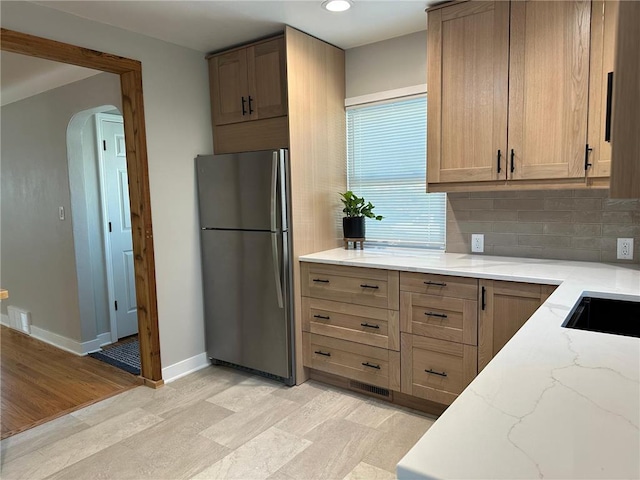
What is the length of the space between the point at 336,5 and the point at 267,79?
2.31 feet

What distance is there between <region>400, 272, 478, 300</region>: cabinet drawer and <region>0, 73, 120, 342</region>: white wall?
2467 mm

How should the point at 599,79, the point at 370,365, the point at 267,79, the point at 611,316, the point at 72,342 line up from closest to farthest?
the point at 611,316 < the point at 599,79 < the point at 370,365 < the point at 267,79 < the point at 72,342

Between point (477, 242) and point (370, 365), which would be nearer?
point (370, 365)

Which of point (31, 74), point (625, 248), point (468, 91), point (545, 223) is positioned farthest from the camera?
point (31, 74)

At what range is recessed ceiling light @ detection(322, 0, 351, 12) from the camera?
2535 mm

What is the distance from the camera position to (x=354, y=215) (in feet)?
10.8

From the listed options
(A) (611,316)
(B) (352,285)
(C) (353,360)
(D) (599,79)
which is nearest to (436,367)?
(C) (353,360)

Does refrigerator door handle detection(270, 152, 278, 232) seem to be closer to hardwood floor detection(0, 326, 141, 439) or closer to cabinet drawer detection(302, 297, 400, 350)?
cabinet drawer detection(302, 297, 400, 350)

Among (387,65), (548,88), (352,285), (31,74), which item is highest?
(31,74)

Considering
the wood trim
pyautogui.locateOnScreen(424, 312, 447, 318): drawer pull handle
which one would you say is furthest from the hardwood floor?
pyautogui.locateOnScreen(424, 312, 447, 318): drawer pull handle

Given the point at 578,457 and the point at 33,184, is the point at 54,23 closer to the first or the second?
the point at 33,184

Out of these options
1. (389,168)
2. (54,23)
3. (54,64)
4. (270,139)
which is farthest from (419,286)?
(54,64)

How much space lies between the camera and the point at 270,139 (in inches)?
123

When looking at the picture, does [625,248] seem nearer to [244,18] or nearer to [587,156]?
[587,156]
